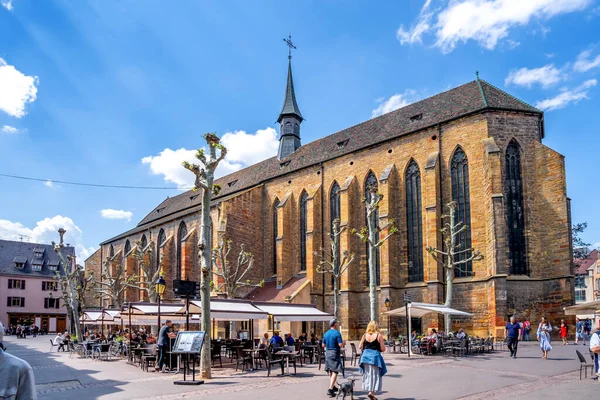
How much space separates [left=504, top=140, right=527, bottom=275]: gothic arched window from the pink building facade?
55.1 meters

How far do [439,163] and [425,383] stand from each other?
20397mm

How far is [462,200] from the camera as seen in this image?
3014 centimetres

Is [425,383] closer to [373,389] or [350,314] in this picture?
[373,389]

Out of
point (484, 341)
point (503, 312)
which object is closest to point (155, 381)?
point (484, 341)

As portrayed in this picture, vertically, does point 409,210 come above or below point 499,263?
above

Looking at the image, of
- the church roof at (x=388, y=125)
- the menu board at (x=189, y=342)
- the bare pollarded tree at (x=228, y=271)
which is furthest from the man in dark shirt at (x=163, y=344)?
the church roof at (x=388, y=125)

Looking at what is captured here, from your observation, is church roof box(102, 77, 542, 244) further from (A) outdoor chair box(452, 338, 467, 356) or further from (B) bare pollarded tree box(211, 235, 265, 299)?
(A) outdoor chair box(452, 338, 467, 356)

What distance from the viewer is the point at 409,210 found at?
32781mm

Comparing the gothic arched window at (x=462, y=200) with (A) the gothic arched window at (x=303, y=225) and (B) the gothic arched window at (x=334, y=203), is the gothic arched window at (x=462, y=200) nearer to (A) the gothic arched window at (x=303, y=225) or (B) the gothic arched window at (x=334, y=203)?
(B) the gothic arched window at (x=334, y=203)

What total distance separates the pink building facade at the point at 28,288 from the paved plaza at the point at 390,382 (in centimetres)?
5466

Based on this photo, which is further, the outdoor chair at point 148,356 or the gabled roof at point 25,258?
the gabled roof at point 25,258

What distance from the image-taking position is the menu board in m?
13.1

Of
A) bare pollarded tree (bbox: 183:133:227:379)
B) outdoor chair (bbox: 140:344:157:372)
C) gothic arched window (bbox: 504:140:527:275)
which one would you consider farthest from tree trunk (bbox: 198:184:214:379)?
gothic arched window (bbox: 504:140:527:275)

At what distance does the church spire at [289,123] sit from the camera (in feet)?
159
